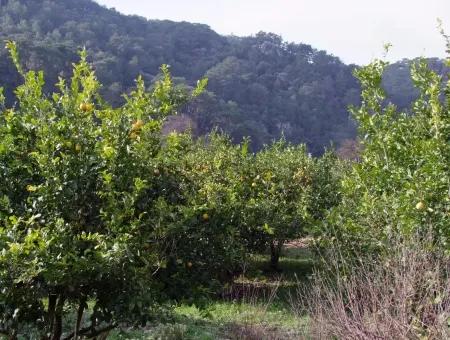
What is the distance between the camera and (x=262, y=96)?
58.0 meters

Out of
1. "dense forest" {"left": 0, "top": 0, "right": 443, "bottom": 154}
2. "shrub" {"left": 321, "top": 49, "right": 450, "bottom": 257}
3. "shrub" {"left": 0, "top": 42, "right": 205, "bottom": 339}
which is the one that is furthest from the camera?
"dense forest" {"left": 0, "top": 0, "right": 443, "bottom": 154}

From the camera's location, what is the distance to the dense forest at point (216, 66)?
47312 millimetres

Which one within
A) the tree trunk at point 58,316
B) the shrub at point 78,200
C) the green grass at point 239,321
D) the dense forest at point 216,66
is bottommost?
the green grass at point 239,321

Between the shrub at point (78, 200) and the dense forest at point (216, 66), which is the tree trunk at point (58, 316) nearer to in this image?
the shrub at point (78, 200)

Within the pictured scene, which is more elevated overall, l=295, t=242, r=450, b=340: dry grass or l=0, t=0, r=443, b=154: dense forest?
l=0, t=0, r=443, b=154: dense forest

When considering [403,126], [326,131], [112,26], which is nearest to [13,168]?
[403,126]

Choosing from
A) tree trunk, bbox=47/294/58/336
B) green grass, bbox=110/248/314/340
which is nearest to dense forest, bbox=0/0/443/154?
green grass, bbox=110/248/314/340

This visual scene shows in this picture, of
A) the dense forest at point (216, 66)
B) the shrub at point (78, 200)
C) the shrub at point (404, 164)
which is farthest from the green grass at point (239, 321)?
the dense forest at point (216, 66)

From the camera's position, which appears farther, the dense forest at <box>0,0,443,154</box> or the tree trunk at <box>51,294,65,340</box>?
the dense forest at <box>0,0,443,154</box>

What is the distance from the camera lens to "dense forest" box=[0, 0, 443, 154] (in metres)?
47.3

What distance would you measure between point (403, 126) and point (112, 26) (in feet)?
221

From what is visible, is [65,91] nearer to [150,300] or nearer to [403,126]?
[150,300]

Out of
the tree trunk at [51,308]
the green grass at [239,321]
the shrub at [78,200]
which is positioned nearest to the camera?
the shrub at [78,200]

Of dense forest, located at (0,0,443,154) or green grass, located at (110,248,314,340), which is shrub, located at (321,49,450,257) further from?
dense forest, located at (0,0,443,154)
